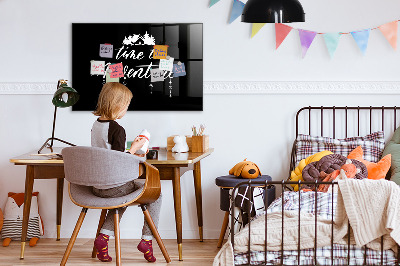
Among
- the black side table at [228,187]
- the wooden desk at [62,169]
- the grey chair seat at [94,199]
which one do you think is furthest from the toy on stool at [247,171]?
the grey chair seat at [94,199]

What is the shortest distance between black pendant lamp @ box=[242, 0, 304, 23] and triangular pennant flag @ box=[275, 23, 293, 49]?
4.08ft

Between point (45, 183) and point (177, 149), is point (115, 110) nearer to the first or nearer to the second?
point (177, 149)

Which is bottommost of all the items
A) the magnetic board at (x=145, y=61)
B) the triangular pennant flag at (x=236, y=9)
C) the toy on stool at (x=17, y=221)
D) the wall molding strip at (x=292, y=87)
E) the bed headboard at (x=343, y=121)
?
the toy on stool at (x=17, y=221)

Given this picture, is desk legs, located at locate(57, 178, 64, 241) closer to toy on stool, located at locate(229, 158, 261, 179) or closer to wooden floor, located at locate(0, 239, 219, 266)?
wooden floor, located at locate(0, 239, 219, 266)

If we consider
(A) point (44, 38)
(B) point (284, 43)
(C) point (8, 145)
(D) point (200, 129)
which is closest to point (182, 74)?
(D) point (200, 129)

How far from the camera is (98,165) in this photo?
11.1 ft

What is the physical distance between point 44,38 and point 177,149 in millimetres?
1335

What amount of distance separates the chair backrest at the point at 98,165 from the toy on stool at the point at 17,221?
1.17 metres

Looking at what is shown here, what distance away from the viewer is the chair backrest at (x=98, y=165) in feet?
11.0

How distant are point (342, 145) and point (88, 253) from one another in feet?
6.18

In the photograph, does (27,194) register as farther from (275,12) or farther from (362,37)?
(362,37)

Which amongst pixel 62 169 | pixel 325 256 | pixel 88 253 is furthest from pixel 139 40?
pixel 325 256

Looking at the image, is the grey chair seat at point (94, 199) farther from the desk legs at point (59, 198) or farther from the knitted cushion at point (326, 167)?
the knitted cushion at point (326, 167)

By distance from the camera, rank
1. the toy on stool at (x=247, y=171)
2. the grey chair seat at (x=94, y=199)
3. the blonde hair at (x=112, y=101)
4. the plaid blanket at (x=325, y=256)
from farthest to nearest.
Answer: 1. the toy on stool at (x=247, y=171)
2. the blonde hair at (x=112, y=101)
3. the grey chair seat at (x=94, y=199)
4. the plaid blanket at (x=325, y=256)
